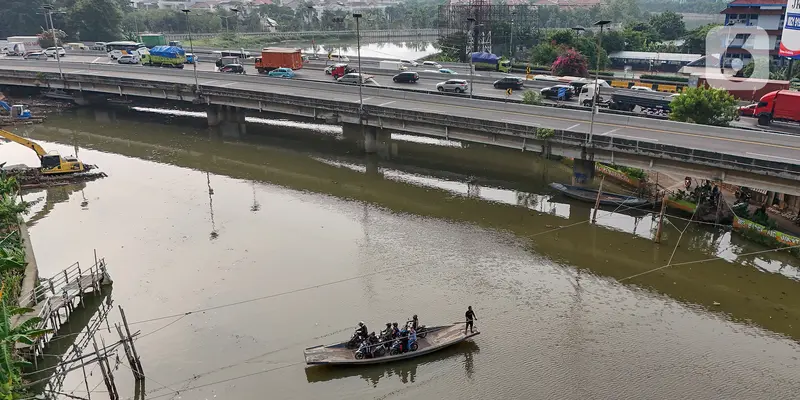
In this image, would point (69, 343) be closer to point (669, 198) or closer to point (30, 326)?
point (30, 326)

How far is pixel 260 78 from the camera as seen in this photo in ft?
208

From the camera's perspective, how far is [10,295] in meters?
23.7

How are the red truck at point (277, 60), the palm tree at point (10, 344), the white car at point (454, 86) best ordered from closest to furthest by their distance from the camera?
1. the palm tree at point (10, 344)
2. the white car at point (454, 86)
3. the red truck at point (277, 60)

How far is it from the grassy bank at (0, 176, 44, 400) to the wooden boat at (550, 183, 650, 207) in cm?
3020

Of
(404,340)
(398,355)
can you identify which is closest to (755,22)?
(404,340)

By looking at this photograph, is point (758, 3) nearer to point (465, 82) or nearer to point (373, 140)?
point (465, 82)

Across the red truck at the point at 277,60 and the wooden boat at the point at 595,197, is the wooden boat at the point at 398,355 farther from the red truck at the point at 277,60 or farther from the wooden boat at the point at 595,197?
the red truck at the point at 277,60

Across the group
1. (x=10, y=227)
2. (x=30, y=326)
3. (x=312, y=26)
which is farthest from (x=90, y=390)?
(x=312, y=26)

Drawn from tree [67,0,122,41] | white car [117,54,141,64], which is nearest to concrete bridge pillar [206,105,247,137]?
white car [117,54,141,64]

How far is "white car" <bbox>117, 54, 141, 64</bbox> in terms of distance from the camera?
262 feet

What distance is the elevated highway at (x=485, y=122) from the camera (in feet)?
109

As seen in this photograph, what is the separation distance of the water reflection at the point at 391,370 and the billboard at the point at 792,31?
56.3 meters

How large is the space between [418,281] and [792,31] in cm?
5398

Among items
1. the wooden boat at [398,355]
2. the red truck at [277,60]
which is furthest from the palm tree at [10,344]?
the red truck at [277,60]
